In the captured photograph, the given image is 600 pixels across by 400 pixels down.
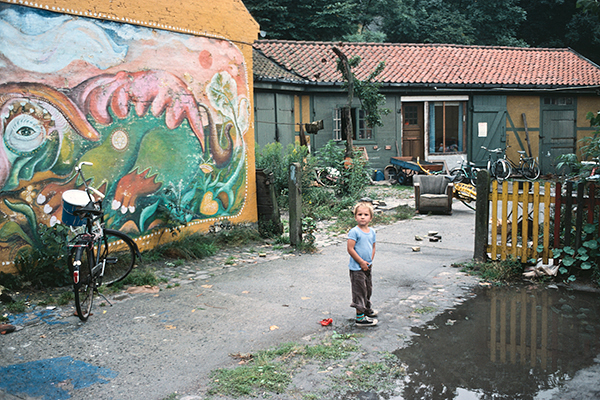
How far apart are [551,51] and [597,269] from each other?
67.6 ft

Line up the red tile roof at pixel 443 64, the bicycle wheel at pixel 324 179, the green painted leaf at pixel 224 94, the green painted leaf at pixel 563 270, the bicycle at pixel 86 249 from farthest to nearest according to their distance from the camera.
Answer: the red tile roof at pixel 443 64 < the bicycle wheel at pixel 324 179 < the green painted leaf at pixel 224 94 < the green painted leaf at pixel 563 270 < the bicycle at pixel 86 249

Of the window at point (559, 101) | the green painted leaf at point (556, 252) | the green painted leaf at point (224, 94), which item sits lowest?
the green painted leaf at point (556, 252)

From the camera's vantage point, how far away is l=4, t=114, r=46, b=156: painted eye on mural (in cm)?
604

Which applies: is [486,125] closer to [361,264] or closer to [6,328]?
[361,264]

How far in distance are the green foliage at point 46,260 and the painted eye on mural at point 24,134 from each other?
0.91m

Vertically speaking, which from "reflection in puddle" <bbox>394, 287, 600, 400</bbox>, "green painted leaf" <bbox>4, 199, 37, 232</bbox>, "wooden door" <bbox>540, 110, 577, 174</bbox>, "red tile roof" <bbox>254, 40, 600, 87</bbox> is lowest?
"reflection in puddle" <bbox>394, 287, 600, 400</bbox>

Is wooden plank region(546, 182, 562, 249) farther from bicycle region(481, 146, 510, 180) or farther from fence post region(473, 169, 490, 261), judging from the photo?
bicycle region(481, 146, 510, 180)

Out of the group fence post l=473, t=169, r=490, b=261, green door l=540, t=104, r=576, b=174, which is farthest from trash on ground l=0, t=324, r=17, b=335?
green door l=540, t=104, r=576, b=174

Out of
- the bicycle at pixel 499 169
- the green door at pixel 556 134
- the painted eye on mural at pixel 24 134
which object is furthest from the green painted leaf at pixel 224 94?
the green door at pixel 556 134

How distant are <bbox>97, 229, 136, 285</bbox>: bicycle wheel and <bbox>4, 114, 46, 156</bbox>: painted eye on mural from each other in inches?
50.9

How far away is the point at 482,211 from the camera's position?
7004mm

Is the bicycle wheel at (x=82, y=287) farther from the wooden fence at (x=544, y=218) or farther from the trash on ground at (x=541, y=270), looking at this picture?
the trash on ground at (x=541, y=270)

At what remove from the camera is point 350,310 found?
548 centimetres

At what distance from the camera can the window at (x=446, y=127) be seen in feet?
67.5
